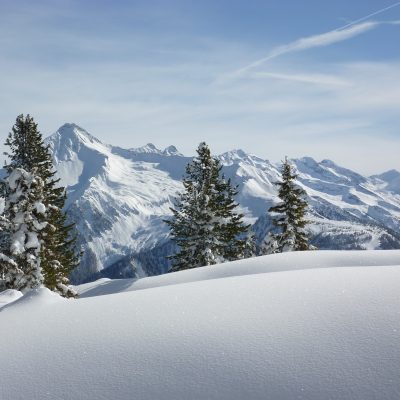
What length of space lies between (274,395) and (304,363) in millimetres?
661

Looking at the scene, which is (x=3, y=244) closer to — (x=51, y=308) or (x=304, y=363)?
(x=51, y=308)

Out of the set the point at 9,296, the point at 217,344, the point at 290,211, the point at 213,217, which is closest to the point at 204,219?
the point at 213,217

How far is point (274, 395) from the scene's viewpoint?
4.98m

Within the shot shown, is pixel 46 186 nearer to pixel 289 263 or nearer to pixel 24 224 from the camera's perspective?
pixel 24 224

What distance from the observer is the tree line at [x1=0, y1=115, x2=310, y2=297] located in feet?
70.2

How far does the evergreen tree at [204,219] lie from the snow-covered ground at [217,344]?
78.0ft

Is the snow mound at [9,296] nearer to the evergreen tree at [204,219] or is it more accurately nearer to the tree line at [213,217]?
the evergreen tree at [204,219]

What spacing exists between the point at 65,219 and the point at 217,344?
85.2ft

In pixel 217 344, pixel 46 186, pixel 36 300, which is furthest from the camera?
pixel 46 186

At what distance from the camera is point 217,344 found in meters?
6.16

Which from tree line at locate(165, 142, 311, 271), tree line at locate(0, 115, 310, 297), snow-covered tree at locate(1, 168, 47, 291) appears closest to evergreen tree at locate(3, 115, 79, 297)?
tree line at locate(0, 115, 310, 297)

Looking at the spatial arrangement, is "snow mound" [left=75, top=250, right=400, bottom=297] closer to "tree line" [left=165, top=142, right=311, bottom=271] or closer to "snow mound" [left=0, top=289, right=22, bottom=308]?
"snow mound" [left=0, top=289, right=22, bottom=308]

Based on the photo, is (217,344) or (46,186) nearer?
(217,344)

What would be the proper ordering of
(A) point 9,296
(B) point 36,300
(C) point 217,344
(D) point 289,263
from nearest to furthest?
(C) point 217,344
(B) point 36,300
(D) point 289,263
(A) point 9,296
